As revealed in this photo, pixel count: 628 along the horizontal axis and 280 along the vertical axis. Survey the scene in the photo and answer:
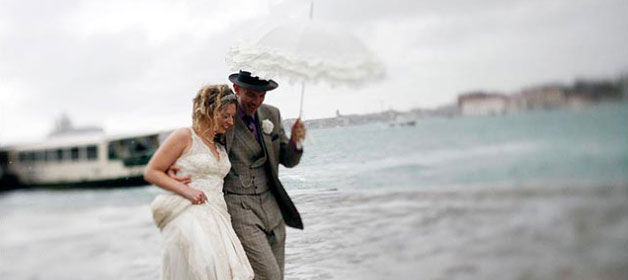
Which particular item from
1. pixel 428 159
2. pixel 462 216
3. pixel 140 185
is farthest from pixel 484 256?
pixel 140 185

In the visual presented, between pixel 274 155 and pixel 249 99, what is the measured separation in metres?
0.28

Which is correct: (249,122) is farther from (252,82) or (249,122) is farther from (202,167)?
(202,167)

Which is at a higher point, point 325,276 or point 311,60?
point 311,60

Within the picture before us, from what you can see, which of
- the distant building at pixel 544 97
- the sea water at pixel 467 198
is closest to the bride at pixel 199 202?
the sea water at pixel 467 198

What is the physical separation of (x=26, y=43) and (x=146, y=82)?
1107 millimetres

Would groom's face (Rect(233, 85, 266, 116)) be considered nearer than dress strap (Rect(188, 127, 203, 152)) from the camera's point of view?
No

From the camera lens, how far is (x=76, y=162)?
17.0ft

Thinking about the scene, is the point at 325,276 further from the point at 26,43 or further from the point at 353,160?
the point at 26,43

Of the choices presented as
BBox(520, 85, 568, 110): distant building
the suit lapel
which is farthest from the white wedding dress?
BBox(520, 85, 568, 110): distant building

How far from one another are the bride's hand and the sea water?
23.1 inches

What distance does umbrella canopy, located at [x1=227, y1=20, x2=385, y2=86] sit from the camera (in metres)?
2.67

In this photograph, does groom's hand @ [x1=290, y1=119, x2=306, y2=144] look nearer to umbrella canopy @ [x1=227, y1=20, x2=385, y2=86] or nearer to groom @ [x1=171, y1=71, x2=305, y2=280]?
groom @ [x1=171, y1=71, x2=305, y2=280]

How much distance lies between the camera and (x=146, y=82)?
4.32 meters

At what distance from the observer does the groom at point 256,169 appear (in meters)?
2.97
